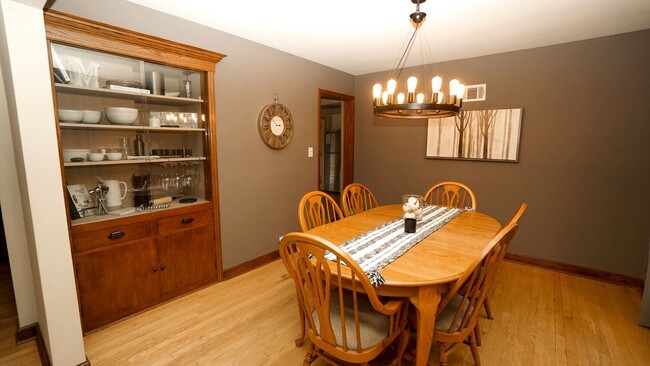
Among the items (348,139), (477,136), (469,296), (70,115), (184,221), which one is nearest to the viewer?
(469,296)

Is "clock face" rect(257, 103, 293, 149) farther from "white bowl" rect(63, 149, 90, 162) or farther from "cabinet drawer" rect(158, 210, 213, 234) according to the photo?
"white bowl" rect(63, 149, 90, 162)

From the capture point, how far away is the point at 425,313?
4.64 ft

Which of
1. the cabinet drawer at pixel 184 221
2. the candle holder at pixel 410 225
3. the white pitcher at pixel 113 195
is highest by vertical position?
the white pitcher at pixel 113 195

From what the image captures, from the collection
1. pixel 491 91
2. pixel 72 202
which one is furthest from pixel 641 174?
pixel 72 202

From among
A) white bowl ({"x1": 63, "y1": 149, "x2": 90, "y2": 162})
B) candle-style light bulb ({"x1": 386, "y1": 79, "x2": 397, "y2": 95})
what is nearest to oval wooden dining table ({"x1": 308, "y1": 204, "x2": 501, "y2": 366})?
candle-style light bulb ({"x1": 386, "y1": 79, "x2": 397, "y2": 95})

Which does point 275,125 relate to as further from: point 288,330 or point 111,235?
point 288,330

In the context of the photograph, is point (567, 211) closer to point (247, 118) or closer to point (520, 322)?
point (520, 322)

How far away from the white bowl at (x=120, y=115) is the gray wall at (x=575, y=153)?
3370 millimetres

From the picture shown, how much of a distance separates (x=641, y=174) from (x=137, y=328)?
14.8 ft

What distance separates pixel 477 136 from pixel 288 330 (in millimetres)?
2942

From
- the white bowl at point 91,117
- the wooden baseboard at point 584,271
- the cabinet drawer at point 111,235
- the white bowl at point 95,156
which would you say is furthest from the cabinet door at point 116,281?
the wooden baseboard at point 584,271

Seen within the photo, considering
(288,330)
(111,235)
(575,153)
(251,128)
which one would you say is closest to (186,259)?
(111,235)

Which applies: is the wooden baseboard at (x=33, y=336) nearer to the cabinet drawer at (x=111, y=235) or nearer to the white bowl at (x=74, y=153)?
the cabinet drawer at (x=111, y=235)

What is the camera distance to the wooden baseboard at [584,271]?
112 inches
